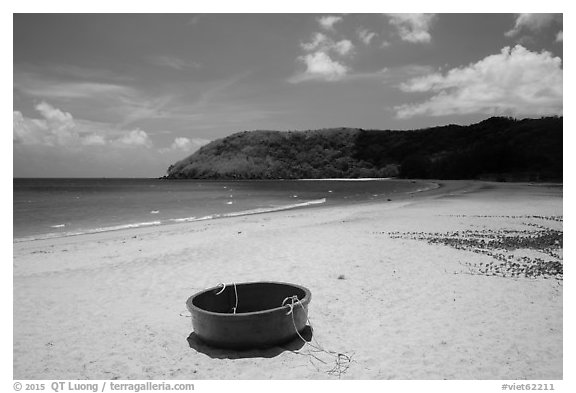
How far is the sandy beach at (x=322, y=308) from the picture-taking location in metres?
4.96

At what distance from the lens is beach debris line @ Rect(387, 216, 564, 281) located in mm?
8906

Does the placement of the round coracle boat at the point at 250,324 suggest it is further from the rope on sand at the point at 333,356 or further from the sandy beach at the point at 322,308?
the sandy beach at the point at 322,308

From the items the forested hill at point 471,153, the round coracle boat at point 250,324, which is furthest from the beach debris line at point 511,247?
the forested hill at point 471,153

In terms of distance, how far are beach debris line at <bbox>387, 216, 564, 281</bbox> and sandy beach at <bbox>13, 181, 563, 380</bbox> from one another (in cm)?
7

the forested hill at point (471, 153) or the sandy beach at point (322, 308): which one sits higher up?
the forested hill at point (471, 153)

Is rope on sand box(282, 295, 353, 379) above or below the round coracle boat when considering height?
below

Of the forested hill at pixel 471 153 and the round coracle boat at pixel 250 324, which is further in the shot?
the forested hill at pixel 471 153

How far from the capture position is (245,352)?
5324mm

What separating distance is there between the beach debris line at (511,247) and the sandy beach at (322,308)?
0.22 ft

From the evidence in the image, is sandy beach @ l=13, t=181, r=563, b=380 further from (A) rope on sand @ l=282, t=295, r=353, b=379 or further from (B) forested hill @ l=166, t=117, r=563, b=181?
(B) forested hill @ l=166, t=117, r=563, b=181

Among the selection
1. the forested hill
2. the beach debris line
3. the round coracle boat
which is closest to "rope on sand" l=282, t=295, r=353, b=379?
the round coracle boat
